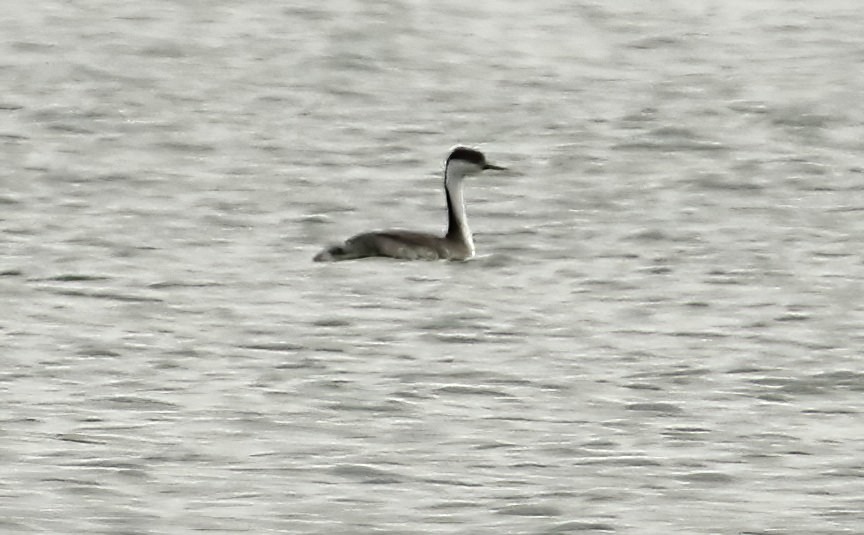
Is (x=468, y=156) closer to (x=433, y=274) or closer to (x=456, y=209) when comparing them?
(x=456, y=209)

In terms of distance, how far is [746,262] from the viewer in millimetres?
17453

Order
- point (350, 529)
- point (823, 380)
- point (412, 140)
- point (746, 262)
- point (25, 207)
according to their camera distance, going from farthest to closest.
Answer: point (412, 140), point (25, 207), point (746, 262), point (823, 380), point (350, 529)

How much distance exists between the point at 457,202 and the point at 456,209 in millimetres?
81

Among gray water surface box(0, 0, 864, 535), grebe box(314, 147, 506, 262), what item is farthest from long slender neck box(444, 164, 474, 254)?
gray water surface box(0, 0, 864, 535)

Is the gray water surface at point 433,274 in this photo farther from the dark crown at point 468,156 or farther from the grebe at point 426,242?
the dark crown at point 468,156

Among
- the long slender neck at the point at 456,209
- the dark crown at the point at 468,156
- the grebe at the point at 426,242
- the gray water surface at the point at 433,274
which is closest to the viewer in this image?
the gray water surface at the point at 433,274

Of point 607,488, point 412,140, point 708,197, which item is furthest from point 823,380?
point 412,140

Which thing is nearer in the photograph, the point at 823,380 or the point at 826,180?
the point at 823,380

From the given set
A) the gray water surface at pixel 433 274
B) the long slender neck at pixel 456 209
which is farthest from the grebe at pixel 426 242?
the gray water surface at pixel 433 274

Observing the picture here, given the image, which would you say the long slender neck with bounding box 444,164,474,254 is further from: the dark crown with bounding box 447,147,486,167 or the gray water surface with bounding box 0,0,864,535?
the gray water surface with bounding box 0,0,864,535

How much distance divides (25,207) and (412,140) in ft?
14.1

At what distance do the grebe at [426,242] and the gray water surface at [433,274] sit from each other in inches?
6.1

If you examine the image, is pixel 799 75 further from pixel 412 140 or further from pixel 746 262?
pixel 746 262

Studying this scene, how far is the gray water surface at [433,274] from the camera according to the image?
11.7 metres
